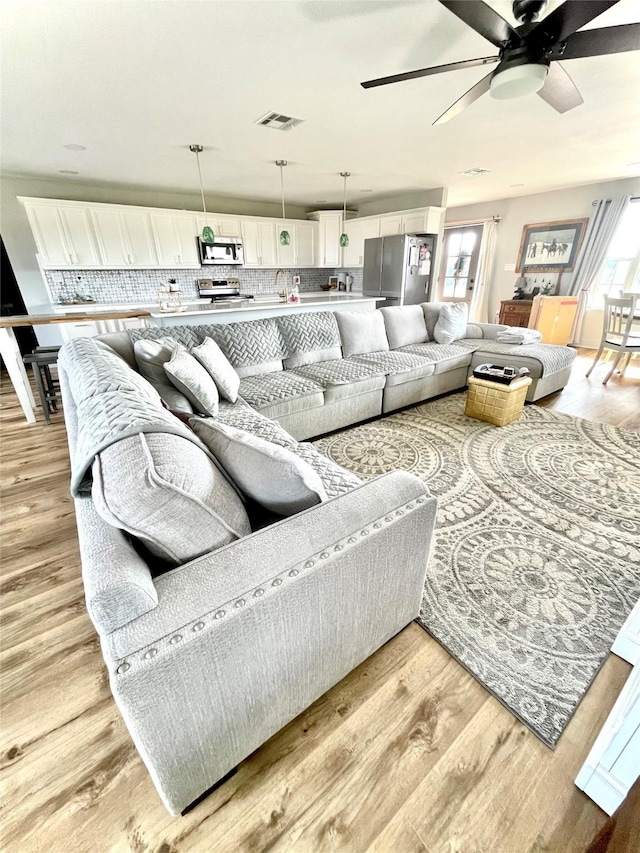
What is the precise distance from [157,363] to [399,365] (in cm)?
201

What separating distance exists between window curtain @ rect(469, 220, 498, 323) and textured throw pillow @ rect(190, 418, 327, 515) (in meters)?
7.22

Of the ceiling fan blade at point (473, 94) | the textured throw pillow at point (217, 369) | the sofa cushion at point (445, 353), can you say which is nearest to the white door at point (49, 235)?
the textured throw pillow at point (217, 369)

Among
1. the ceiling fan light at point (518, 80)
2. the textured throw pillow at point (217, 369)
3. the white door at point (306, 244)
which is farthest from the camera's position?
the white door at point (306, 244)

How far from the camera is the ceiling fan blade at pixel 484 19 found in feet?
4.17

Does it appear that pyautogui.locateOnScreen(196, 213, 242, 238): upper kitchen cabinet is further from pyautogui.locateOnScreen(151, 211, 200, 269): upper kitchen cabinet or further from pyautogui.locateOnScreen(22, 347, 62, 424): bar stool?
pyautogui.locateOnScreen(22, 347, 62, 424): bar stool

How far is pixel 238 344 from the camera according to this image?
2.82m

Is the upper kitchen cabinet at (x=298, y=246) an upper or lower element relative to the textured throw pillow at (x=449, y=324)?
upper

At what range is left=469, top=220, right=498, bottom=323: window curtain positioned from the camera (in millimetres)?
6559

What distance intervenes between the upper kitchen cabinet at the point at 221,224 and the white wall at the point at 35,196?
0.42 meters

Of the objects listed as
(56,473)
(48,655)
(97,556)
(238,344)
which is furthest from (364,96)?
(48,655)

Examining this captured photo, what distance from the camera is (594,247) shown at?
18.0ft

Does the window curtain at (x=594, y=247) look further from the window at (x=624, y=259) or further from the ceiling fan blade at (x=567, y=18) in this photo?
the ceiling fan blade at (x=567, y=18)

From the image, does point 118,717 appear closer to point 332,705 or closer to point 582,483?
point 332,705

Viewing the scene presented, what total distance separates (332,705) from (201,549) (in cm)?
76
